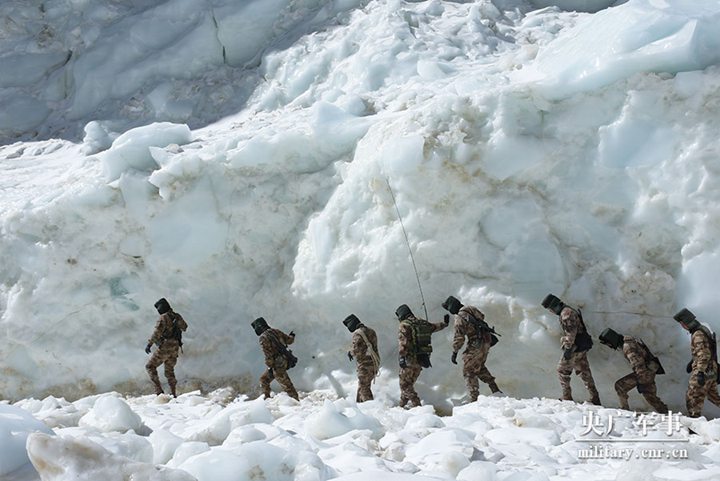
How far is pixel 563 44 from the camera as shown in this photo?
28.7 ft

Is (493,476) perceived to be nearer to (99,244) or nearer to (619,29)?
(619,29)

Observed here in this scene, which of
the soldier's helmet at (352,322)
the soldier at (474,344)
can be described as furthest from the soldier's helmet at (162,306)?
the soldier at (474,344)

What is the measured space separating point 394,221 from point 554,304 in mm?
2072

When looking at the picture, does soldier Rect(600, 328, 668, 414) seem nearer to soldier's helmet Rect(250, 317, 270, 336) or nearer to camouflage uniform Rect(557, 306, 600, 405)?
camouflage uniform Rect(557, 306, 600, 405)

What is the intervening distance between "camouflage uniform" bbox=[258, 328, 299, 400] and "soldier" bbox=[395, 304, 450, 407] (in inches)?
53.7

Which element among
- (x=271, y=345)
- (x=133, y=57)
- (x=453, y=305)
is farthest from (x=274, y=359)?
(x=133, y=57)

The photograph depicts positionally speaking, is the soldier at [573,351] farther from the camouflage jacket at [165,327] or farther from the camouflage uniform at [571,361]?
the camouflage jacket at [165,327]

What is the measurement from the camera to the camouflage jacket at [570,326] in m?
7.15

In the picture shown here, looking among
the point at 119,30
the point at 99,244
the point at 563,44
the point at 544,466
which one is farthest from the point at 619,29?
the point at 119,30

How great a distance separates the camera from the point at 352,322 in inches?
313

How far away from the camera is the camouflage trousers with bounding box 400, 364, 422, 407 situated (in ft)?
25.2

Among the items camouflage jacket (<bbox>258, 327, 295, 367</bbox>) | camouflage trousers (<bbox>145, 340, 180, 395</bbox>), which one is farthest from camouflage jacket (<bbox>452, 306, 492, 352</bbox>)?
camouflage trousers (<bbox>145, 340, 180, 395</bbox>)

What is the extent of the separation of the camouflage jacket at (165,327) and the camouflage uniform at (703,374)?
223 inches

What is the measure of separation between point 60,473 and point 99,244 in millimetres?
6858
